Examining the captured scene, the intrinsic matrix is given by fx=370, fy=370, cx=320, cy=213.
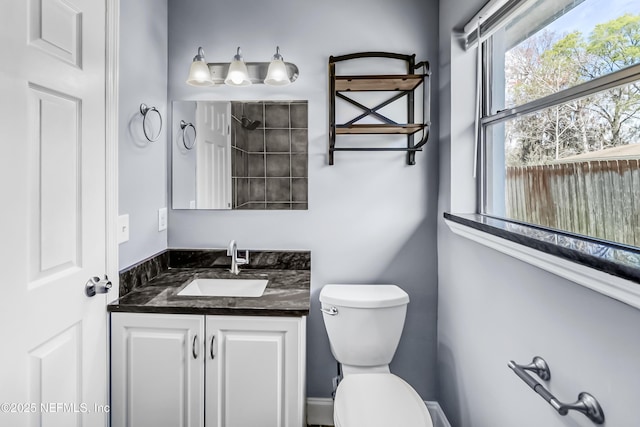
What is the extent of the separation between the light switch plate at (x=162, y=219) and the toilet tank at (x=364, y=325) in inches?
37.4

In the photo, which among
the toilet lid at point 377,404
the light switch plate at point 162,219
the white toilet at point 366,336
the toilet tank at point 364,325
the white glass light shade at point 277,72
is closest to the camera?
the toilet lid at point 377,404

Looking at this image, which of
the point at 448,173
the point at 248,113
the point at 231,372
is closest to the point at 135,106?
the point at 248,113

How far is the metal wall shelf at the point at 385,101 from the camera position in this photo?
175 cm

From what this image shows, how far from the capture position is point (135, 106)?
1.70 metres

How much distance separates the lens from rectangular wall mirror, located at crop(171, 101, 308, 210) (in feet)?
6.64

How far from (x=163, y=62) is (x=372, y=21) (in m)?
1.14

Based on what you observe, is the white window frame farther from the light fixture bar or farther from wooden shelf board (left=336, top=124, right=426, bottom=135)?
the light fixture bar

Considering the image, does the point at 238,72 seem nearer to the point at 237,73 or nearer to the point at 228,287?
the point at 237,73

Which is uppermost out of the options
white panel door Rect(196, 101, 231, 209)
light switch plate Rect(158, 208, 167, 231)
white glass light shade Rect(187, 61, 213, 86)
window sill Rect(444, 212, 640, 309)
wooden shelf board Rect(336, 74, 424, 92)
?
white glass light shade Rect(187, 61, 213, 86)

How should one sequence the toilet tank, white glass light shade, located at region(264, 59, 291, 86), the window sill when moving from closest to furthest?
the window sill, the toilet tank, white glass light shade, located at region(264, 59, 291, 86)

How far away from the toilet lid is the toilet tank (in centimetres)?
14

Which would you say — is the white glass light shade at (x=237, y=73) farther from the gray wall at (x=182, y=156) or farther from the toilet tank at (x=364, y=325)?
the toilet tank at (x=364, y=325)

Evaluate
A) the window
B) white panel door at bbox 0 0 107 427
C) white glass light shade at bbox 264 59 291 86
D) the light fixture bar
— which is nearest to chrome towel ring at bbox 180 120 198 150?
the light fixture bar

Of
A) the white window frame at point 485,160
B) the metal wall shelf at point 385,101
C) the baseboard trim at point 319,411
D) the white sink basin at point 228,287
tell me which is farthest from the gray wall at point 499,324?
the white sink basin at point 228,287
